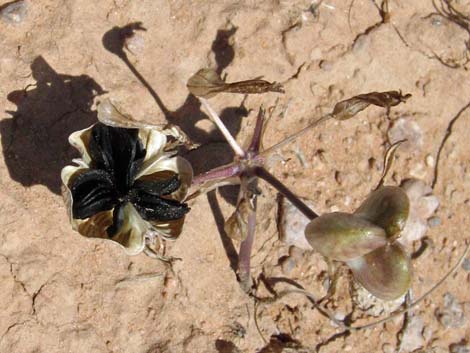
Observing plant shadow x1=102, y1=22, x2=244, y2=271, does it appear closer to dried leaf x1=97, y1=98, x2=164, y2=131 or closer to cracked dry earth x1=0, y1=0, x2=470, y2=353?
cracked dry earth x1=0, y1=0, x2=470, y2=353

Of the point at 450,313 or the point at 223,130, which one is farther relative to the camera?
the point at 450,313

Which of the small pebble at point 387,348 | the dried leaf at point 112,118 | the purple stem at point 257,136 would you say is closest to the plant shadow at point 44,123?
the dried leaf at point 112,118

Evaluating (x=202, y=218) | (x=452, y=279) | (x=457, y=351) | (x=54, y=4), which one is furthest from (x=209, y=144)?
(x=457, y=351)

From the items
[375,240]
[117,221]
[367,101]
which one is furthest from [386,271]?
[117,221]

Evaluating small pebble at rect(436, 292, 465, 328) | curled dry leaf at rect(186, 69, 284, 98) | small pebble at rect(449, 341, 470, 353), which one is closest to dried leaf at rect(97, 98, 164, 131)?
curled dry leaf at rect(186, 69, 284, 98)

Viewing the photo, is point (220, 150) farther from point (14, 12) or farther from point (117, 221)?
point (14, 12)

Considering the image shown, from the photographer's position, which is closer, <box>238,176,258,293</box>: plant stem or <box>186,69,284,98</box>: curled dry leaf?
<box>186,69,284,98</box>: curled dry leaf
